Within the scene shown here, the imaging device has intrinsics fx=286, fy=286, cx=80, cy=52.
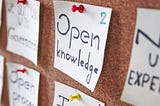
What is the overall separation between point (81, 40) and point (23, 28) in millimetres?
201

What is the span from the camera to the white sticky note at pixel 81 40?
47 cm

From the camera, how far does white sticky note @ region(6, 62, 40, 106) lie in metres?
0.67

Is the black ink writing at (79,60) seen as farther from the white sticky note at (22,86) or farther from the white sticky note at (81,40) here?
the white sticky note at (22,86)

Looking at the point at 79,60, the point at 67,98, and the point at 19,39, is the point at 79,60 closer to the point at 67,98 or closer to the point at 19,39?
the point at 67,98

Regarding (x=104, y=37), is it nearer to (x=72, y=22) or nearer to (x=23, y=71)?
(x=72, y=22)

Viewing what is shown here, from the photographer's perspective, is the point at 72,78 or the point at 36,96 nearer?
the point at 72,78

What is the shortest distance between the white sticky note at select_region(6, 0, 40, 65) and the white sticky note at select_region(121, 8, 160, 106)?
10.2 inches

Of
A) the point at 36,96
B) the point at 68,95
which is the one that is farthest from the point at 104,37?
the point at 36,96

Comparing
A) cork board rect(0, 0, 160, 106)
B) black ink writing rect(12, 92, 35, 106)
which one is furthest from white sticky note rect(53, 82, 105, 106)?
black ink writing rect(12, 92, 35, 106)

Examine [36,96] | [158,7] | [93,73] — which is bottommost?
[36,96]

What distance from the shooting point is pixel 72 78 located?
0.55m

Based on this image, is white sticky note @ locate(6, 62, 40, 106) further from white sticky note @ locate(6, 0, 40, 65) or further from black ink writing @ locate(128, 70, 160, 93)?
black ink writing @ locate(128, 70, 160, 93)

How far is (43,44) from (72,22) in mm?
120

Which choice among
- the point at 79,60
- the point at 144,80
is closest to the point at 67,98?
the point at 79,60
